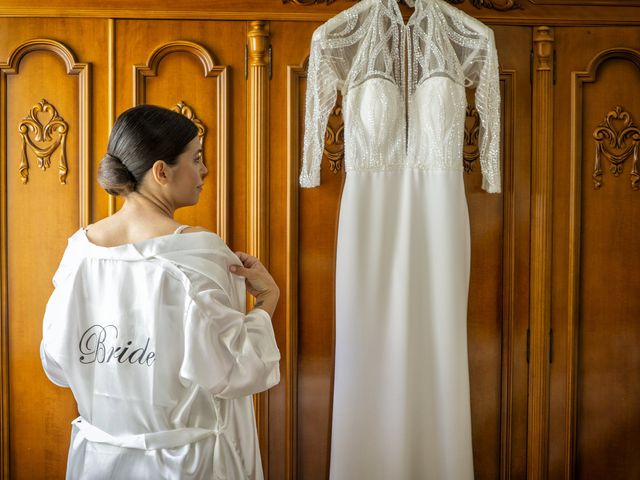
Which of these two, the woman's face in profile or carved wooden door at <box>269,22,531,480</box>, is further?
carved wooden door at <box>269,22,531,480</box>

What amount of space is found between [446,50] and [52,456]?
187 cm

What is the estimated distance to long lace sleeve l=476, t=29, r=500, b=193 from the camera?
1782 mm

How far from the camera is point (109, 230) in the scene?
1229 mm

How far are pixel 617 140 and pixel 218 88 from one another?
4.54 ft

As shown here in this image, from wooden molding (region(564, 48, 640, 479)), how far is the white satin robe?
125 centimetres

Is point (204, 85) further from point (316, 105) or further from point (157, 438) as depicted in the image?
point (157, 438)

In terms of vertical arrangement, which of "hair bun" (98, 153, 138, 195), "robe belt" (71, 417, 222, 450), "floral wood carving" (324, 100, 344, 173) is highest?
"floral wood carving" (324, 100, 344, 173)

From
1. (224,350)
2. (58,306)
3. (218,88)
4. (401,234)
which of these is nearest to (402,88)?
(401,234)

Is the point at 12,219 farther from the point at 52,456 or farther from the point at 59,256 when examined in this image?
the point at 52,456

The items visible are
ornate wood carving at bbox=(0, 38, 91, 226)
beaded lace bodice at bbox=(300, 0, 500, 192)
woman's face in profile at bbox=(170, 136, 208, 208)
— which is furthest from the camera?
ornate wood carving at bbox=(0, 38, 91, 226)

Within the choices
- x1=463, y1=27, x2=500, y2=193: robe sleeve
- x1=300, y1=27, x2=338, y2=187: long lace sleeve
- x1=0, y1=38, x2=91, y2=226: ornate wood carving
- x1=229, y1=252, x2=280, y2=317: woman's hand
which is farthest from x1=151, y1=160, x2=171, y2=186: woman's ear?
x1=463, y1=27, x2=500, y2=193: robe sleeve

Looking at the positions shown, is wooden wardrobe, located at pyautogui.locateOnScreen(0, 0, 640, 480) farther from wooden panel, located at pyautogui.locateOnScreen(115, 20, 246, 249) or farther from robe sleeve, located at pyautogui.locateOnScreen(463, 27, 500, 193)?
robe sleeve, located at pyautogui.locateOnScreen(463, 27, 500, 193)

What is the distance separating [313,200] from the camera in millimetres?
2021

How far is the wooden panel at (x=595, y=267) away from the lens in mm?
2033
